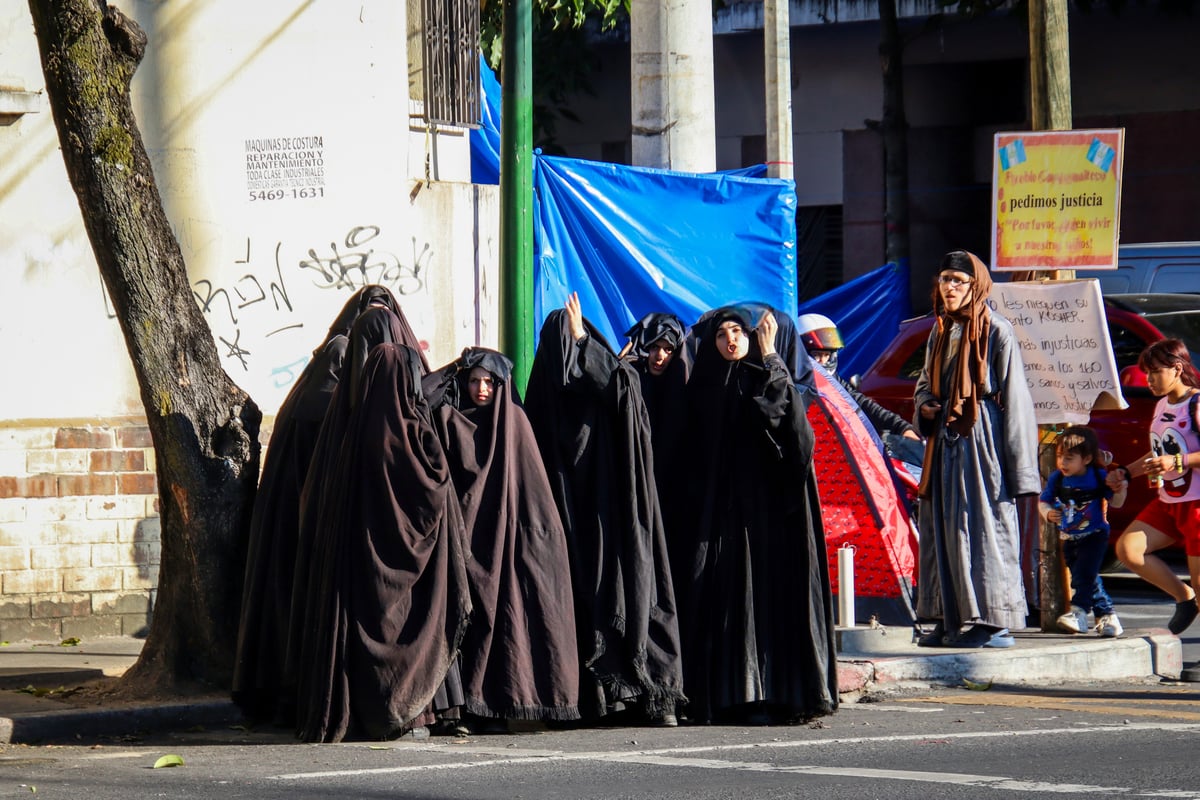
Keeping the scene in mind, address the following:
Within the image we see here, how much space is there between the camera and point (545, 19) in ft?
73.7

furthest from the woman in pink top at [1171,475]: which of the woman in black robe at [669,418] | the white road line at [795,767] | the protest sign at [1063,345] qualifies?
the woman in black robe at [669,418]

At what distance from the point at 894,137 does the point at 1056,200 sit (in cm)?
1348

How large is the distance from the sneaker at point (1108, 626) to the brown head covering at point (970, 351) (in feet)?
4.47

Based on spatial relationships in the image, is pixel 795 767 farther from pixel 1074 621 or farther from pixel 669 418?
pixel 1074 621

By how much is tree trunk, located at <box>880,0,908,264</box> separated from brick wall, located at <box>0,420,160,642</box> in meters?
13.7

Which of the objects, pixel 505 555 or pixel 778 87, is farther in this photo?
pixel 778 87

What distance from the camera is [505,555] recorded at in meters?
7.10

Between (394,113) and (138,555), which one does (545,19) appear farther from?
(138,555)

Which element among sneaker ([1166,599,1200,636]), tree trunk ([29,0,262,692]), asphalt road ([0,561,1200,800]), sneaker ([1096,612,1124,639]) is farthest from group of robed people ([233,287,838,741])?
sneaker ([1166,599,1200,636])

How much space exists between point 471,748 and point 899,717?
72.4 inches

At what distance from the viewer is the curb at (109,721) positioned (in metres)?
7.06

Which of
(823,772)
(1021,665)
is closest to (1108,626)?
(1021,665)

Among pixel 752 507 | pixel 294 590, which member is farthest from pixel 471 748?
pixel 752 507

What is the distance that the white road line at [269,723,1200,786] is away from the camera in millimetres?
5637
